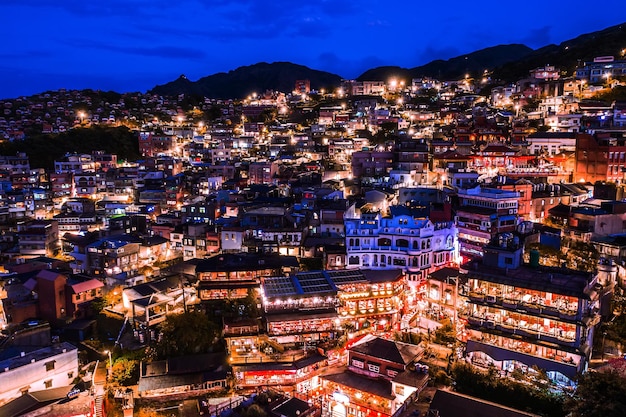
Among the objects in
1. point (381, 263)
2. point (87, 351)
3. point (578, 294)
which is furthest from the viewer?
point (381, 263)

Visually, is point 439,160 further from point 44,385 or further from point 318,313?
point 44,385

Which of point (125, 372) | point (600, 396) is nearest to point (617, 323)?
point (600, 396)

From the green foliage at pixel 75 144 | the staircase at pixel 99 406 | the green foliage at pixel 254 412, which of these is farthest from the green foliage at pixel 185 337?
the green foliage at pixel 75 144

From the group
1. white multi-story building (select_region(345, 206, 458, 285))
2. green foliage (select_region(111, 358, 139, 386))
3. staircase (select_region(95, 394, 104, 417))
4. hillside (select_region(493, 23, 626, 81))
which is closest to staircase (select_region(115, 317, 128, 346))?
green foliage (select_region(111, 358, 139, 386))

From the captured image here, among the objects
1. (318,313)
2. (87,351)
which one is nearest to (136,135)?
(87,351)

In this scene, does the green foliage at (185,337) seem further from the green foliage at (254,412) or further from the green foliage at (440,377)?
the green foliage at (440,377)

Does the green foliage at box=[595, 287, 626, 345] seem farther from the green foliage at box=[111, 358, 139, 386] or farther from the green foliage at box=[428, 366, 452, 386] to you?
the green foliage at box=[111, 358, 139, 386]

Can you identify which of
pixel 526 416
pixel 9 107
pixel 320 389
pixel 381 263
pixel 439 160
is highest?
pixel 9 107
